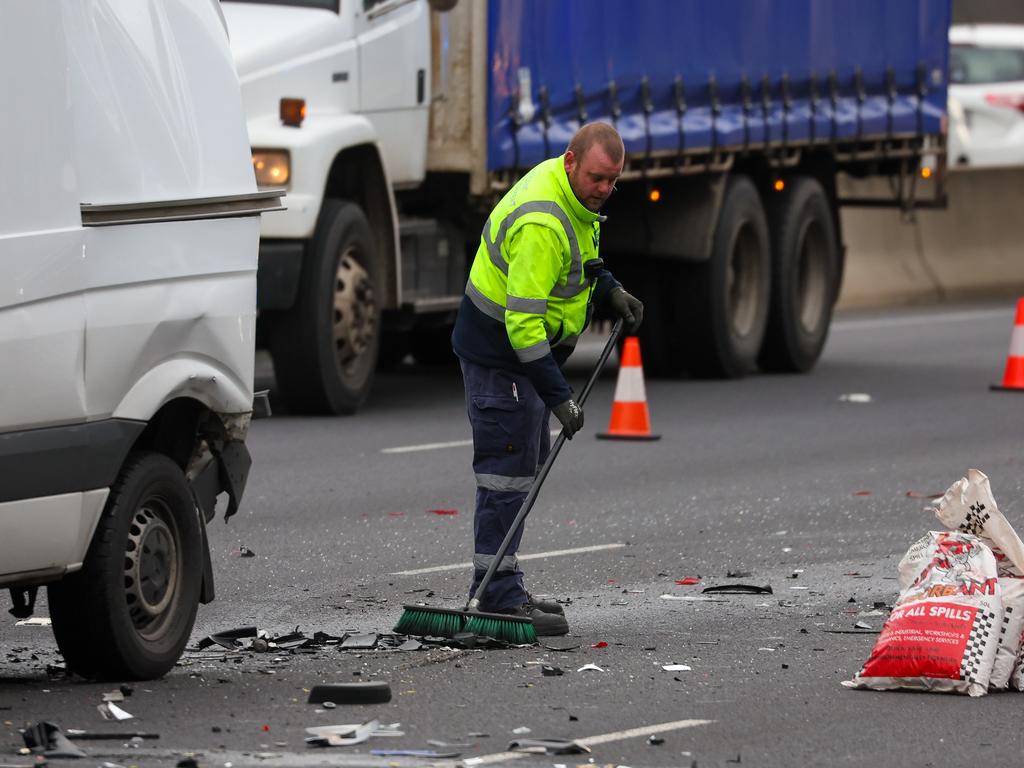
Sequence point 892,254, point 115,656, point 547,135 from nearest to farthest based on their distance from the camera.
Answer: point 115,656 < point 547,135 < point 892,254

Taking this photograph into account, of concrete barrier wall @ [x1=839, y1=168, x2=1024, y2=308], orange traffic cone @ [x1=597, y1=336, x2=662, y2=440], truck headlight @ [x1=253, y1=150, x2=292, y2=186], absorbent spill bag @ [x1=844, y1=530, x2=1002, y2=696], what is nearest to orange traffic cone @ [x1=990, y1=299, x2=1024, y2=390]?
orange traffic cone @ [x1=597, y1=336, x2=662, y2=440]

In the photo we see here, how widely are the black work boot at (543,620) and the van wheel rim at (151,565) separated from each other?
49.7 inches

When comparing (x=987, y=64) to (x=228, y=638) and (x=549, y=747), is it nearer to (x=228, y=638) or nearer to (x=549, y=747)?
(x=228, y=638)

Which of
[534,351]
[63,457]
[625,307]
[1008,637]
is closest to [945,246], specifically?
[625,307]

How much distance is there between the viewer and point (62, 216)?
6.40 meters

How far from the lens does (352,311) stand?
47.0ft

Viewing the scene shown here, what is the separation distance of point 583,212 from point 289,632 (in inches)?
64.0

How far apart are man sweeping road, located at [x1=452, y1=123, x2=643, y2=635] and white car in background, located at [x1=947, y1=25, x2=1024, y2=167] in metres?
17.9

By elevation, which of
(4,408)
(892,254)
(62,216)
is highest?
(62,216)

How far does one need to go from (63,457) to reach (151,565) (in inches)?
25.3

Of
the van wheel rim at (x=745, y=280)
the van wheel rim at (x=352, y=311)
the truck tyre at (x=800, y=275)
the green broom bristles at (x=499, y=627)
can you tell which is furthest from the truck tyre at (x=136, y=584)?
the truck tyre at (x=800, y=275)

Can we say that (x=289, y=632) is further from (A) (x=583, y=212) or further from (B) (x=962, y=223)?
(B) (x=962, y=223)

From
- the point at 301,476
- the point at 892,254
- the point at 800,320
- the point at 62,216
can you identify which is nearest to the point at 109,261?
the point at 62,216

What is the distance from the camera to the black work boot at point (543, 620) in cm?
783
